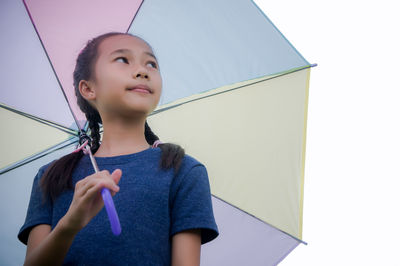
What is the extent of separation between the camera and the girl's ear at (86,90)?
1.53 m

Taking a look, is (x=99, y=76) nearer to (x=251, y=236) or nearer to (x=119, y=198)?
(x=119, y=198)

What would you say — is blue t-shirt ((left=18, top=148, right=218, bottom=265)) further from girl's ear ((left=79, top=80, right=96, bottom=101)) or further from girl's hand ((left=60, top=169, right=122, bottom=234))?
girl's ear ((left=79, top=80, right=96, bottom=101))

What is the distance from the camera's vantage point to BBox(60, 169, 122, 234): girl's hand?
0.98 metres

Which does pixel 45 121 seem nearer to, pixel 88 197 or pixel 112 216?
pixel 88 197

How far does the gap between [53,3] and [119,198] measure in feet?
2.92

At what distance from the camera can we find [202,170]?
4.51 ft

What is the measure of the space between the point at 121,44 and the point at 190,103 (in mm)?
383

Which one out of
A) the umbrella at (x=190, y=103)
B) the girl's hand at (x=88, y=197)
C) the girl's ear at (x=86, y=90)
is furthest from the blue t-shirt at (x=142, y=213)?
the umbrella at (x=190, y=103)

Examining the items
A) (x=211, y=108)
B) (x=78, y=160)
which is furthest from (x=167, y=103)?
(x=78, y=160)

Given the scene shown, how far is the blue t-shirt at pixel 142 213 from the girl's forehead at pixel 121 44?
0.39 metres

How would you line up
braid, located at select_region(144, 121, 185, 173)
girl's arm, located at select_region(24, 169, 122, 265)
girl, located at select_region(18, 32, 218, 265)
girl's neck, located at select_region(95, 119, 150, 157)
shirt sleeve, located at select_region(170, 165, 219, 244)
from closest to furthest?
girl's arm, located at select_region(24, 169, 122, 265)
girl, located at select_region(18, 32, 218, 265)
shirt sleeve, located at select_region(170, 165, 219, 244)
braid, located at select_region(144, 121, 185, 173)
girl's neck, located at select_region(95, 119, 150, 157)

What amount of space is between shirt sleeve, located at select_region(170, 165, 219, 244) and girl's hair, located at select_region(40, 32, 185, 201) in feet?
0.20

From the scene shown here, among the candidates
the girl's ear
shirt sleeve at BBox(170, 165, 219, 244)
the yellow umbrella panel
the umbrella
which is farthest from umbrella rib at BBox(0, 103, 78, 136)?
shirt sleeve at BBox(170, 165, 219, 244)

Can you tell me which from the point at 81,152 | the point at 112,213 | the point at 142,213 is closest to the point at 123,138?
the point at 81,152
